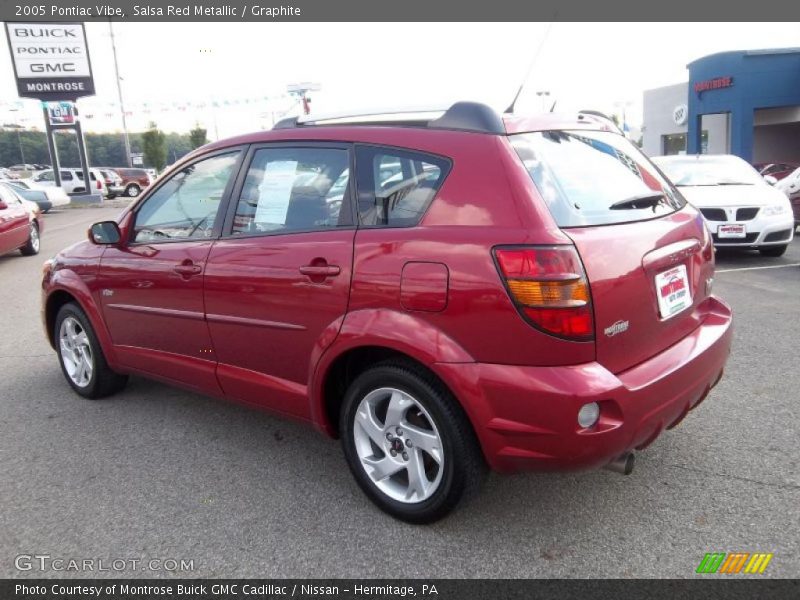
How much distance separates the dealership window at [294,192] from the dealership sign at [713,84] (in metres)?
27.5

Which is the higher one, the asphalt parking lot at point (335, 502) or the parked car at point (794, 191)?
the parked car at point (794, 191)

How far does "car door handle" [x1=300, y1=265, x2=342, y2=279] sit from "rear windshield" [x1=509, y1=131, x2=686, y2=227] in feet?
3.00

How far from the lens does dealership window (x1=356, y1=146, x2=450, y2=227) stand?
8.63ft

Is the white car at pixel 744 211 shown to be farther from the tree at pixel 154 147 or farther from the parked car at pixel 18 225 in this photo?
the tree at pixel 154 147

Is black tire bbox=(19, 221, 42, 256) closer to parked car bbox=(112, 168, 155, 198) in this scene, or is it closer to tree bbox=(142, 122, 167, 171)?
parked car bbox=(112, 168, 155, 198)

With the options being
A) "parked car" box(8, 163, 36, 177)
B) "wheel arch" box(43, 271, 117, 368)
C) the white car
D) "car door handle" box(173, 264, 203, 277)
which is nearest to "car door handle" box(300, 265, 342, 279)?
"car door handle" box(173, 264, 203, 277)

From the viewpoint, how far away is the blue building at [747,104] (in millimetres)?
24906

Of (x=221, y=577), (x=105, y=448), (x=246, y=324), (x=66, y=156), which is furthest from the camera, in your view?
(x=66, y=156)

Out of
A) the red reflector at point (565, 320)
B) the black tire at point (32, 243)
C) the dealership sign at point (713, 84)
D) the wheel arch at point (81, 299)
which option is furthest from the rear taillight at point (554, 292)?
the dealership sign at point (713, 84)

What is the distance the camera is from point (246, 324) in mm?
3180

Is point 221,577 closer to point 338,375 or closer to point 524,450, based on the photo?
point 338,375

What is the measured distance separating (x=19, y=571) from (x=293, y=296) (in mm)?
1569

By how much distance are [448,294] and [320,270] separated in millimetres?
674

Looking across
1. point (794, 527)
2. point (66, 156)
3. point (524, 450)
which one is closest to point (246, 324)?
point (524, 450)
